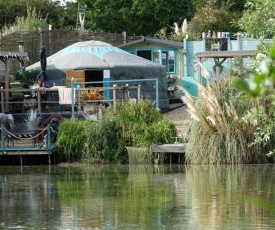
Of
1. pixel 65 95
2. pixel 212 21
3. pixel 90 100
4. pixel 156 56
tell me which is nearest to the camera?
pixel 90 100

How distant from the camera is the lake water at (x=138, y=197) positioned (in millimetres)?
13344

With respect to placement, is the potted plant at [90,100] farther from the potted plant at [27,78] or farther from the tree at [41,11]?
the tree at [41,11]

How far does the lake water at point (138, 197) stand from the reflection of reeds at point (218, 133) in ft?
1.57

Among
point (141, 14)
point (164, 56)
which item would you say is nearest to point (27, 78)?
→ point (164, 56)

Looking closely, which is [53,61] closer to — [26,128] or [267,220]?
[26,128]

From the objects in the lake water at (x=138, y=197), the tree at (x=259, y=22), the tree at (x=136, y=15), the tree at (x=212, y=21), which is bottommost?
the lake water at (x=138, y=197)

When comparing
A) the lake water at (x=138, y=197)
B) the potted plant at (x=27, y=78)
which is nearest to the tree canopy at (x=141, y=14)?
the potted plant at (x=27, y=78)

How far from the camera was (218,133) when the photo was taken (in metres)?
23.0

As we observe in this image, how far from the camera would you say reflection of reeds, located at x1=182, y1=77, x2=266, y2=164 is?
74.8 feet

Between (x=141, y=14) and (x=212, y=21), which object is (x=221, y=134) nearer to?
(x=212, y=21)

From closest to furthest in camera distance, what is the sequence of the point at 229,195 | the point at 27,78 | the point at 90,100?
the point at 229,195, the point at 90,100, the point at 27,78

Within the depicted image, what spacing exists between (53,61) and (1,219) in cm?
2158

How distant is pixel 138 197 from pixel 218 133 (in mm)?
6496

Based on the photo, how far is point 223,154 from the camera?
2298cm
